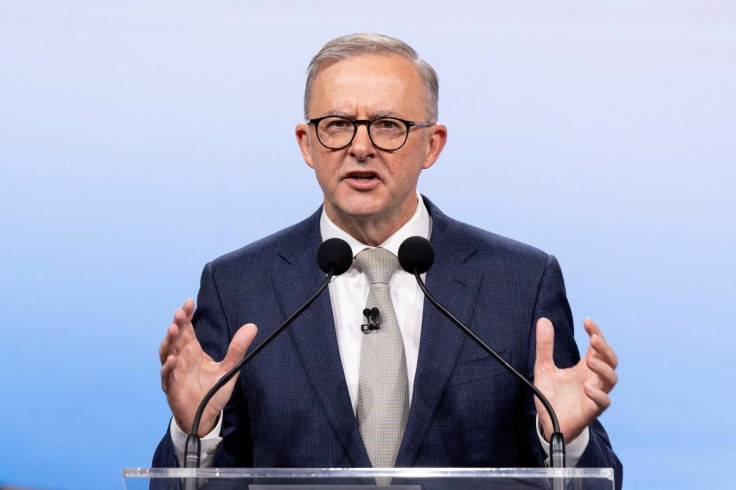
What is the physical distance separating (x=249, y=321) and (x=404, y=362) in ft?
1.27

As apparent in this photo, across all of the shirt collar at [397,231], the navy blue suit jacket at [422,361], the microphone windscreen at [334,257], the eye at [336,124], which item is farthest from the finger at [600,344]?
the eye at [336,124]

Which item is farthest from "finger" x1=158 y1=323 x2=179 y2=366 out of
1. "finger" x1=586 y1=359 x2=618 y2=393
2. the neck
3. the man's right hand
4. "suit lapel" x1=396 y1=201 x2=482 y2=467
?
"finger" x1=586 y1=359 x2=618 y2=393

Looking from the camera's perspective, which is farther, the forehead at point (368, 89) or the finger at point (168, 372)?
the forehead at point (368, 89)

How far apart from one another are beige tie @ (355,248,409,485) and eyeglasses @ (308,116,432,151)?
33cm

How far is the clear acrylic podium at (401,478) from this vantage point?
5.13 feet

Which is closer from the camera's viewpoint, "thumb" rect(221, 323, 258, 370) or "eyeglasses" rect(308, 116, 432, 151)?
"thumb" rect(221, 323, 258, 370)

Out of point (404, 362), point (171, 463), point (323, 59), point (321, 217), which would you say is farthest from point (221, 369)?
point (323, 59)

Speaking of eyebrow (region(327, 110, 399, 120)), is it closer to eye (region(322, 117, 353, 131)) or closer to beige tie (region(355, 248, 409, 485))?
eye (region(322, 117, 353, 131))

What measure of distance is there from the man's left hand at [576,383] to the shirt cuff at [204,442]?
2.11ft

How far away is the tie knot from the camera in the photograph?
2.38m

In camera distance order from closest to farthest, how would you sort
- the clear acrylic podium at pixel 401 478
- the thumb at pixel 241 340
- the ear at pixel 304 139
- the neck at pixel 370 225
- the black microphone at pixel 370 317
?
the clear acrylic podium at pixel 401 478, the thumb at pixel 241 340, the black microphone at pixel 370 317, the neck at pixel 370 225, the ear at pixel 304 139

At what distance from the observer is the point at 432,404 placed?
2.22m

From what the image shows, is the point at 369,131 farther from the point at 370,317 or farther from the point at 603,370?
the point at 603,370

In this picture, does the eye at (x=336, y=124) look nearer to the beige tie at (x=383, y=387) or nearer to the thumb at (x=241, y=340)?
the beige tie at (x=383, y=387)
